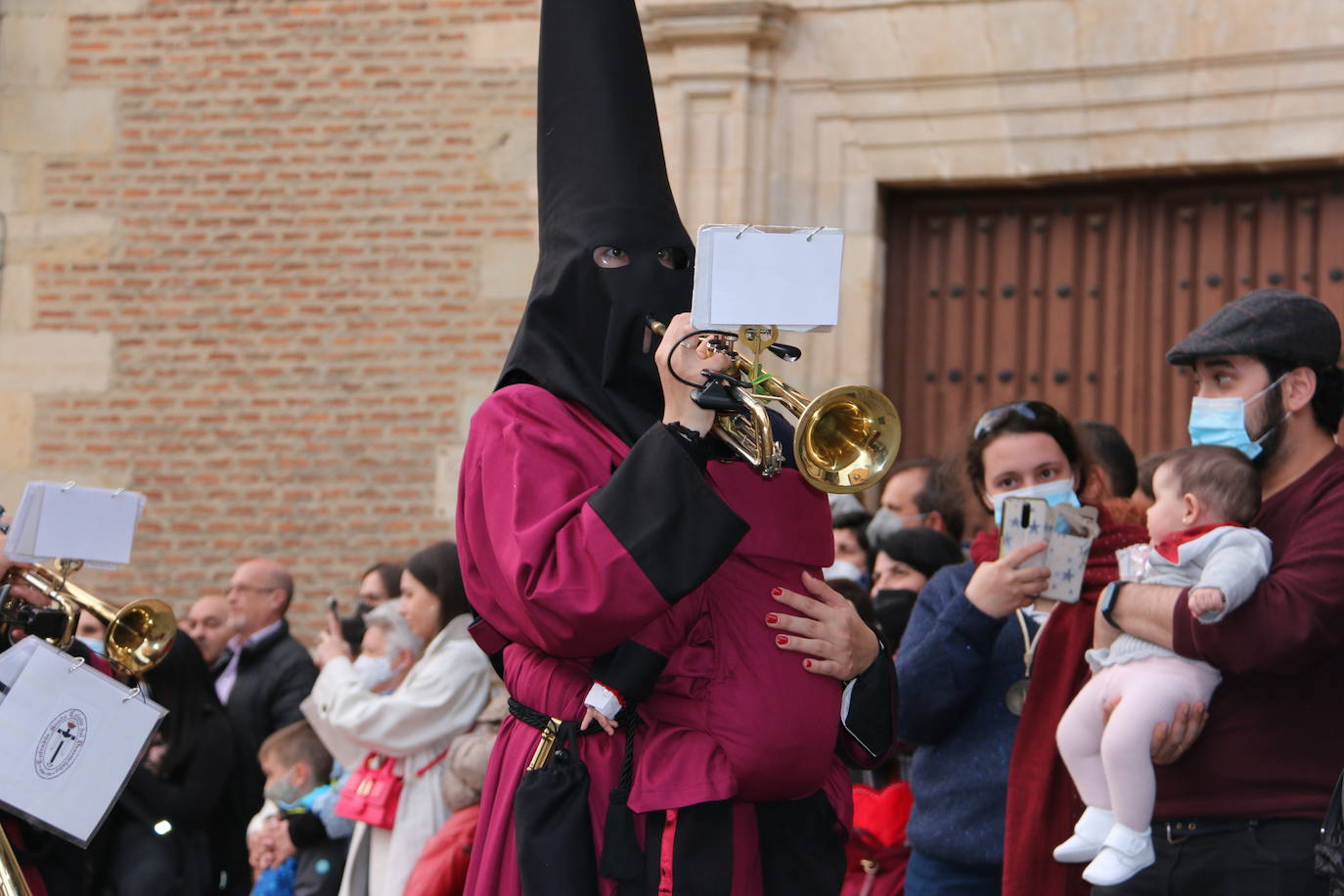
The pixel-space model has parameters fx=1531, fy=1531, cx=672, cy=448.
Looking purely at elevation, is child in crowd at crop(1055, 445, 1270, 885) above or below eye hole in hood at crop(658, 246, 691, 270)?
below

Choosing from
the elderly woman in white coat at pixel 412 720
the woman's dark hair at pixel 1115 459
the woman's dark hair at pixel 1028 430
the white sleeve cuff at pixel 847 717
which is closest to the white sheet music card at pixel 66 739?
the elderly woman in white coat at pixel 412 720

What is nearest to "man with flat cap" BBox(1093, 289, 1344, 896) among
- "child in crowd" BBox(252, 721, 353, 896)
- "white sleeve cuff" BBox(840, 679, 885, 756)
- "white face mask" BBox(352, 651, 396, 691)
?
"white sleeve cuff" BBox(840, 679, 885, 756)

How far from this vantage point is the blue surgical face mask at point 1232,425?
3549mm

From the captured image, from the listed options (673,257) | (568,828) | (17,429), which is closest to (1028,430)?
(673,257)

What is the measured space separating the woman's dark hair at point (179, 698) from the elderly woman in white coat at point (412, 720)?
0.43 meters

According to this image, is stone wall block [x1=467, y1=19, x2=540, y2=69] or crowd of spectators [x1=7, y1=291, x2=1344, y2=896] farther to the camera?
stone wall block [x1=467, y1=19, x2=540, y2=69]

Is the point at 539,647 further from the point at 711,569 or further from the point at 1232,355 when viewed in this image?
the point at 1232,355

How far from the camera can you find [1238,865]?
127 inches

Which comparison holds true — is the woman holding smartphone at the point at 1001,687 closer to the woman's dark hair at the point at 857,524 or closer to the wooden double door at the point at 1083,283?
the woman's dark hair at the point at 857,524

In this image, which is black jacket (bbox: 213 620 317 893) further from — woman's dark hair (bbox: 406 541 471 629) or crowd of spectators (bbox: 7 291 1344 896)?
woman's dark hair (bbox: 406 541 471 629)

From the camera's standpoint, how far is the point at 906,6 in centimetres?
Result: 743

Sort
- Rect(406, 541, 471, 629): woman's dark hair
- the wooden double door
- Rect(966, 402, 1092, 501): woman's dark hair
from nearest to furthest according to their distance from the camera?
Rect(966, 402, 1092, 501): woman's dark hair, Rect(406, 541, 471, 629): woman's dark hair, the wooden double door

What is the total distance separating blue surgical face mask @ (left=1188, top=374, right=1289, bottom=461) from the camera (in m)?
3.55

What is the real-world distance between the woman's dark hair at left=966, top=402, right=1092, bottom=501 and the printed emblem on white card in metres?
2.37
